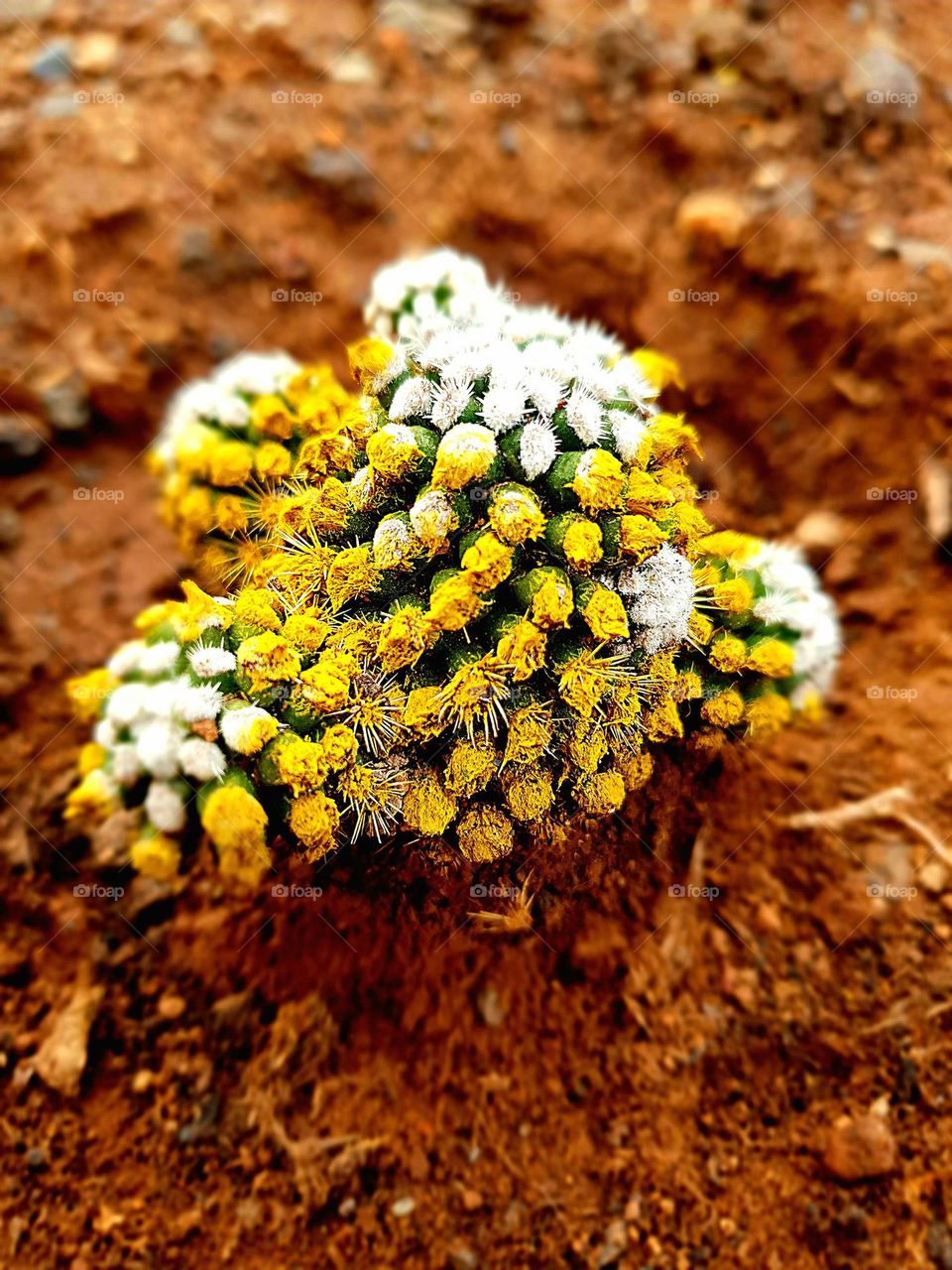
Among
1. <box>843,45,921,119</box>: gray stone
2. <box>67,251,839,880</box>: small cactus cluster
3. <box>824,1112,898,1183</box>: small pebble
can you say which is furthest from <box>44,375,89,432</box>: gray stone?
<box>824,1112,898,1183</box>: small pebble

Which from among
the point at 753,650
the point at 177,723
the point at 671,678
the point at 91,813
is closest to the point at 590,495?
the point at 671,678

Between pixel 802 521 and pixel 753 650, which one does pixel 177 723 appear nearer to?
pixel 753 650

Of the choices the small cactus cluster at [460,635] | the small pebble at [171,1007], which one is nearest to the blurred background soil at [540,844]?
the small pebble at [171,1007]

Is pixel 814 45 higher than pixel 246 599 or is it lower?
higher

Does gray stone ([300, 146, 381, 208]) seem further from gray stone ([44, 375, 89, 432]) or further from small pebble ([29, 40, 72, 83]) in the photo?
gray stone ([44, 375, 89, 432])

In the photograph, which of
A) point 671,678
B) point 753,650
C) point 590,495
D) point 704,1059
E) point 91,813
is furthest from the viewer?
point 91,813

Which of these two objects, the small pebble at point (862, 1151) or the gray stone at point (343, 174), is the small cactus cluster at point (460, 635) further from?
the gray stone at point (343, 174)

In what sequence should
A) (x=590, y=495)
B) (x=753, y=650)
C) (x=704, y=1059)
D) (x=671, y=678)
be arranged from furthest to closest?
(x=704, y=1059), (x=753, y=650), (x=671, y=678), (x=590, y=495)

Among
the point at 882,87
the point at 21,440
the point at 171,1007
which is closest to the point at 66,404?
the point at 21,440
